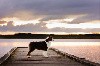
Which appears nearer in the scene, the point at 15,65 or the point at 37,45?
the point at 15,65

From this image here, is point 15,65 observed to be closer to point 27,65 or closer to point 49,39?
point 27,65

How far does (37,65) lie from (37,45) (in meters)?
3.77

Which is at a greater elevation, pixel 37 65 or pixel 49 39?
pixel 49 39

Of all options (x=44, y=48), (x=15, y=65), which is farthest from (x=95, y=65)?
(x=44, y=48)

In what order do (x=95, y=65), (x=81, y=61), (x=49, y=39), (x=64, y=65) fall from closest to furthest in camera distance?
(x=95, y=65) < (x=64, y=65) < (x=81, y=61) < (x=49, y=39)

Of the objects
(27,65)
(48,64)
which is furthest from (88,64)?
(27,65)

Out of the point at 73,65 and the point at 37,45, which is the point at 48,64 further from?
the point at 37,45

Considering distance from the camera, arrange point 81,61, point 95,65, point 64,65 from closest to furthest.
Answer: point 95,65, point 64,65, point 81,61

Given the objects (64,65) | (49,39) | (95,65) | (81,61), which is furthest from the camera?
(49,39)

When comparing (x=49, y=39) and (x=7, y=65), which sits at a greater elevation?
(x=49, y=39)

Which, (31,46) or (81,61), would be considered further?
(31,46)

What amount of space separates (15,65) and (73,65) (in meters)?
2.78

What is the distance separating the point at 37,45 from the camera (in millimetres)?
19141

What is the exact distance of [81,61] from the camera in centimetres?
1700
